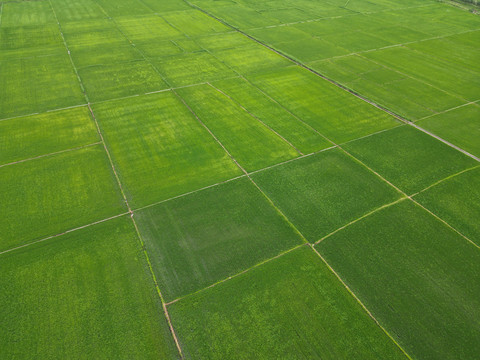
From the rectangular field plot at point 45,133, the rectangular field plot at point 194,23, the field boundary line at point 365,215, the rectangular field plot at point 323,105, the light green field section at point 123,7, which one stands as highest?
the light green field section at point 123,7

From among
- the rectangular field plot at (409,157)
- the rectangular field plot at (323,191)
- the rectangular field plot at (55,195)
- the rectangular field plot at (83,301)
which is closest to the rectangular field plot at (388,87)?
the rectangular field plot at (409,157)

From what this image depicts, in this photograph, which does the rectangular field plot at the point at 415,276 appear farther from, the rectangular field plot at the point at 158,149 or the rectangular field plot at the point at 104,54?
the rectangular field plot at the point at 104,54

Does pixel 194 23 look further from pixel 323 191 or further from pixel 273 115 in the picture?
pixel 323 191

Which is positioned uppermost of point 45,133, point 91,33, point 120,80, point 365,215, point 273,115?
point 91,33

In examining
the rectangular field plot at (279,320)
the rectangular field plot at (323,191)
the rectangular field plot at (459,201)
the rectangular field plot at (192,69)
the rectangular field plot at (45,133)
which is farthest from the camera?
the rectangular field plot at (192,69)

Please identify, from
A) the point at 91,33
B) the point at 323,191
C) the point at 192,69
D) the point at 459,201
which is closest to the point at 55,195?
the point at 323,191

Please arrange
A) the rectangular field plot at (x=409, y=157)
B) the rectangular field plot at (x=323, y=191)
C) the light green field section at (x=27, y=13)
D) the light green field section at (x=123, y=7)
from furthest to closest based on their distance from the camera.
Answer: the light green field section at (x=123, y=7)
the light green field section at (x=27, y=13)
the rectangular field plot at (x=409, y=157)
the rectangular field plot at (x=323, y=191)

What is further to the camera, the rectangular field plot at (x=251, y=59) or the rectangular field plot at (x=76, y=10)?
the rectangular field plot at (x=76, y=10)

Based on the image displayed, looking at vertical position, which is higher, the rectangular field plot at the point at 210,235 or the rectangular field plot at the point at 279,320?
the rectangular field plot at the point at 210,235
